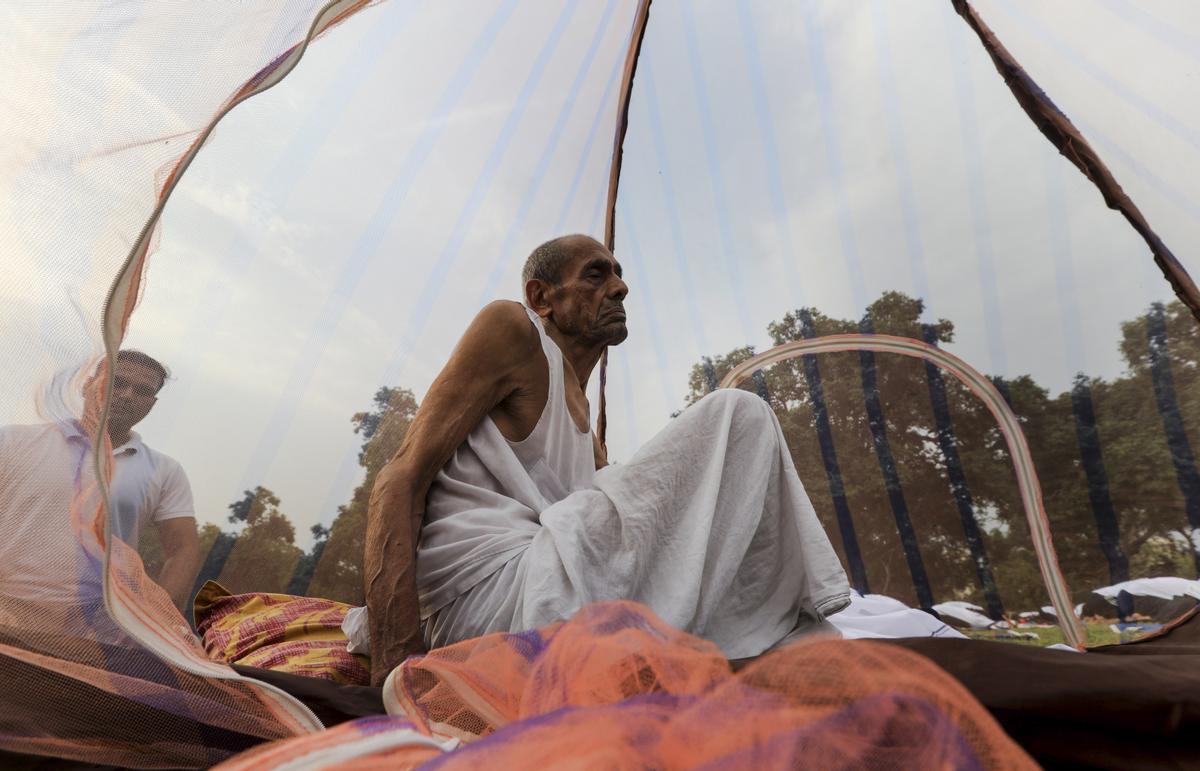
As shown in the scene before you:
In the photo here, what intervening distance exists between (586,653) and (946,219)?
2.26 meters

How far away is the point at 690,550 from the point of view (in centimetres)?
99

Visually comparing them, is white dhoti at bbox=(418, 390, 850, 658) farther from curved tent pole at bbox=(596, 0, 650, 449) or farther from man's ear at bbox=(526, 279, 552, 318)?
curved tent pole at bbox=(596, 0, 650, 449)

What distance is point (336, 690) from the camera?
798mm

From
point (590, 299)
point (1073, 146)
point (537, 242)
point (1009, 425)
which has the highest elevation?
point (537, 242)

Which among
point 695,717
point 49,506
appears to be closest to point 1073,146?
point 695,717

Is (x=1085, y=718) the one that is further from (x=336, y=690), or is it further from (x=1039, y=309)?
(x=1039, y=309)

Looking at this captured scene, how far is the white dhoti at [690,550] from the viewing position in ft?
3.17

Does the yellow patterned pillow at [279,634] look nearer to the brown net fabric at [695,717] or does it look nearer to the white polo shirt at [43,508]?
the white polo shirt at [43,508]

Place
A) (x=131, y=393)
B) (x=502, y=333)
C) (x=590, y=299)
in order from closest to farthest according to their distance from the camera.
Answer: (x=131, y=393)
(x=502, y=333)
(x=590, y=299)

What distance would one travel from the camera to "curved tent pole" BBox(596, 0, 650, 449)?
9.36 ft

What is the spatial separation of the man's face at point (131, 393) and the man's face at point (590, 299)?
82 cm

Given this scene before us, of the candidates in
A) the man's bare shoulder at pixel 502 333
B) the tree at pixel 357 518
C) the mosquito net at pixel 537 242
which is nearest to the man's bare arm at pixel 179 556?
the mosquito net at pixel 537 242

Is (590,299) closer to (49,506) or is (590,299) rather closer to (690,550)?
(690,550)

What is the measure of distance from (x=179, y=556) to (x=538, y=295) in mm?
956
